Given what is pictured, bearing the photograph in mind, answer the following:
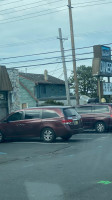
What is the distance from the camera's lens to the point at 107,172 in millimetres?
9094

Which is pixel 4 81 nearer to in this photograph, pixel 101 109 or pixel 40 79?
pixel 101 109

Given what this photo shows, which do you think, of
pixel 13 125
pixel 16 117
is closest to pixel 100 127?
pixel 16 117

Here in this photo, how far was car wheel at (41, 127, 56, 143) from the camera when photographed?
54.3 ft

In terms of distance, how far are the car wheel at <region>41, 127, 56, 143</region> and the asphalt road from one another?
1187mm

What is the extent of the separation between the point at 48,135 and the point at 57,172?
7.24 meters

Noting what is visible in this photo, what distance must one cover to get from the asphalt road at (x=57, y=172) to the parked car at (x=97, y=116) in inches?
249

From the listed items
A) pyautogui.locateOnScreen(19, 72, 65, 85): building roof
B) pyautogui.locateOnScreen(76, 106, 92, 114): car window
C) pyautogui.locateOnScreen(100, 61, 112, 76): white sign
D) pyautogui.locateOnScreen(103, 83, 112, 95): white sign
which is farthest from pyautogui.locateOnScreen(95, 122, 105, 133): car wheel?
pyautogui.locateOnScreen(19, 72, 65, 85): building roof

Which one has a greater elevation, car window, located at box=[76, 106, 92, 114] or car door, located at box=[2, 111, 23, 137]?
car window, located at box=[76, 106, 92, 114]

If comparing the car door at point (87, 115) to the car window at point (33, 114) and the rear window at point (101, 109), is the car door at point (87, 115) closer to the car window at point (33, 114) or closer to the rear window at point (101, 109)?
the rear window at point (101, 109)

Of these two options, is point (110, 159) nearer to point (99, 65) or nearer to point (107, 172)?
point (107, 172)

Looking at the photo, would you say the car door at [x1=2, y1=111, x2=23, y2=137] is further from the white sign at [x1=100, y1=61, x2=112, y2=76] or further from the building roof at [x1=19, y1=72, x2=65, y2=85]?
the building roof at [x1=19, y1=72, x2=65, y2=85]

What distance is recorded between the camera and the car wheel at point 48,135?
651 inches

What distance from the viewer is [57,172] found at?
372 inches

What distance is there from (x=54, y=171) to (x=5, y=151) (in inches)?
217
